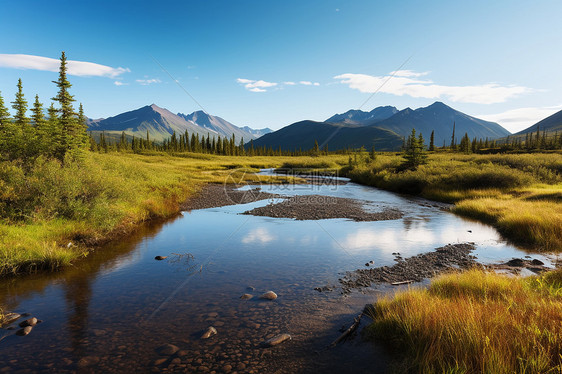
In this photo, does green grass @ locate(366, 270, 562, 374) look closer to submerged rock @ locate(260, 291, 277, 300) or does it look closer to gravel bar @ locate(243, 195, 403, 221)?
submerged rock @ locate(260, 291, 277, 300)

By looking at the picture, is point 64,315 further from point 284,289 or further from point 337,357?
point 337,357

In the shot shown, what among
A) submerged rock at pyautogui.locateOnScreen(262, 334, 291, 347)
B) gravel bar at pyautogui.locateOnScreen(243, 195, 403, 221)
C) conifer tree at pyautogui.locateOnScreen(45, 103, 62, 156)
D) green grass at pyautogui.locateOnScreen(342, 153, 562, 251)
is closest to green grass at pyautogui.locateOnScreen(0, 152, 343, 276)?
conifer tree at pyautogui.locateOnScreen(45, 103, 62, 156)

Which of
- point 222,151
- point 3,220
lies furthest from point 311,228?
point 222,151

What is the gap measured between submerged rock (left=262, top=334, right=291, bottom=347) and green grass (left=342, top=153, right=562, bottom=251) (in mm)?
16961

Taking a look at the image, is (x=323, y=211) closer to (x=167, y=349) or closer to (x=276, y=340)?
(x=276, y=340)

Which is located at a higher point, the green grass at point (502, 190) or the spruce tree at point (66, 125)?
the spruce tree at point (66, 125)

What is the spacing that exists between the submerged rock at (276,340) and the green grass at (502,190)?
1696 cm

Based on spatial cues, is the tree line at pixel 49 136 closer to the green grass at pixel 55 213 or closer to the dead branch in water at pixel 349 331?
the green grass at pixel 55 213

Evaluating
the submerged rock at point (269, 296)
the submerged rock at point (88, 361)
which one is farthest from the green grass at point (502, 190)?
the submerged rock at point (88, 361)

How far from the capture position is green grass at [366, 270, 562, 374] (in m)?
5.05

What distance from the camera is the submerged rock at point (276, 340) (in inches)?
300

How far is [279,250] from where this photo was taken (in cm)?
1598

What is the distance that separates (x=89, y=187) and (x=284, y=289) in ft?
46.2

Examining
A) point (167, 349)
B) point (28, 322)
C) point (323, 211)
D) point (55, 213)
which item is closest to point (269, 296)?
point (167, 349)
